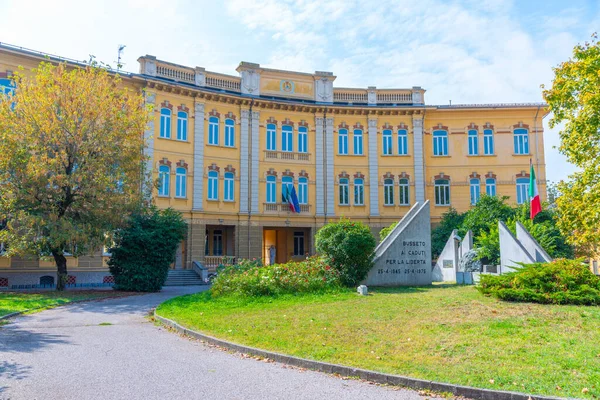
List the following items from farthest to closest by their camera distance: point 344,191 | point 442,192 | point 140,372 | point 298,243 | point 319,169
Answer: point 298,243, point 442,192, point 344,191, point 319,169, point 140,372

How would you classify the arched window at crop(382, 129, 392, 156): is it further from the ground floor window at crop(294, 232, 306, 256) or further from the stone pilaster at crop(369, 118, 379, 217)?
the ground floor window at crop(294, 232, 306, 256)

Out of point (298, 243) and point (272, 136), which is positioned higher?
point (272, 136)

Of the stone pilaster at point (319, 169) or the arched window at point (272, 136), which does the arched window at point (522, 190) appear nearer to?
the stone pilaster at point (319, 169)

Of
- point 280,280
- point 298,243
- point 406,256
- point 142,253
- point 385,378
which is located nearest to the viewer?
point 385,378

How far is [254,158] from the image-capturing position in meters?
34.7

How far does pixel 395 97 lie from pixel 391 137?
9.59 feet

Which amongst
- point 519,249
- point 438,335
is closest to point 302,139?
point 519,249

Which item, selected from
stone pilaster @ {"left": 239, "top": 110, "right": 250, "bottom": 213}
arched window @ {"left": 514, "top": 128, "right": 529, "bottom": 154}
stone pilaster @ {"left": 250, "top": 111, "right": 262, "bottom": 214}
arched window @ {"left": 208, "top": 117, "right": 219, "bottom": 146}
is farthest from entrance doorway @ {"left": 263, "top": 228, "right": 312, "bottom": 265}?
arched window @ {"left": 514, "top": 128, "right": 529, "bottom": 154}

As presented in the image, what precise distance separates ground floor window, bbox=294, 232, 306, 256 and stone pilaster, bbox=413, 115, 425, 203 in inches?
346

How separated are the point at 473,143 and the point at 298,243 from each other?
47.7ft

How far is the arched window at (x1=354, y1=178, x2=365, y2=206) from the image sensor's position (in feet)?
120

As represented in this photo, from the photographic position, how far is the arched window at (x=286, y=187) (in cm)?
3528

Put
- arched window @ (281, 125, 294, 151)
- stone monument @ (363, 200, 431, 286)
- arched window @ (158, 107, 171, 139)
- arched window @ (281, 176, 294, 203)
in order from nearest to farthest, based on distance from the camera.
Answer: stone monument @ (363, 200, 431, 286) → arched window @ (158, 107, 171, 139) → arched window @ (281, 176, 294, 203) → arched window @ (281, 125, 294, 151)

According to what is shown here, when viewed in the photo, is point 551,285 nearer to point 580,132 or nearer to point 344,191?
point 580,132
